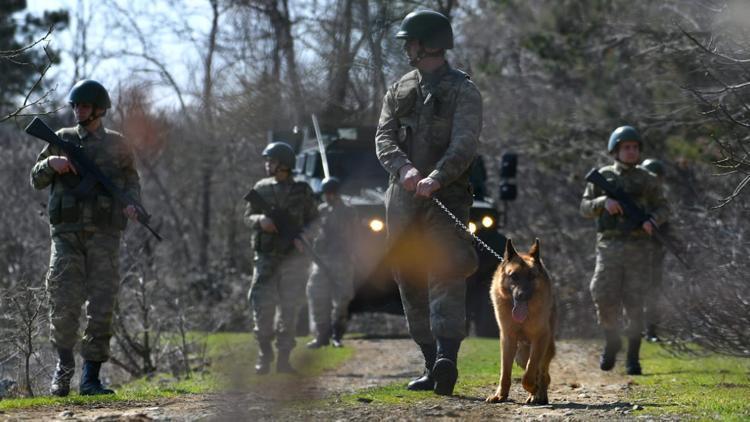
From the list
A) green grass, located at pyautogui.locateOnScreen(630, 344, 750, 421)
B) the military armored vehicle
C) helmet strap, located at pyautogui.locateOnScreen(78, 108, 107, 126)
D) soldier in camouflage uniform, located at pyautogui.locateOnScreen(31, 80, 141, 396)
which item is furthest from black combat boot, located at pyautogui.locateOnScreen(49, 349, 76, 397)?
the military armored vehicle

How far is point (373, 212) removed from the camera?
50.9 feet

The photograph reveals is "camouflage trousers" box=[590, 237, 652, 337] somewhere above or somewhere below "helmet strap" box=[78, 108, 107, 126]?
below

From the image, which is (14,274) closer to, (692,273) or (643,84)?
(692,273)

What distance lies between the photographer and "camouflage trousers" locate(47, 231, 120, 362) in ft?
31.6

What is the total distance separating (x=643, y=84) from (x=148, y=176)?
11405mm

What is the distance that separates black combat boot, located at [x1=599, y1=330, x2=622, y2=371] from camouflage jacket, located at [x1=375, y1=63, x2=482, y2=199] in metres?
3.58

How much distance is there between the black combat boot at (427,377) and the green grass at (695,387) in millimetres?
1411

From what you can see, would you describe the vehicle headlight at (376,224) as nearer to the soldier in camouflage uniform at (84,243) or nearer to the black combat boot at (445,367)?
the soldier in camouflage uniform at (84,243)

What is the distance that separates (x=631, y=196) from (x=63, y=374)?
5423 mm

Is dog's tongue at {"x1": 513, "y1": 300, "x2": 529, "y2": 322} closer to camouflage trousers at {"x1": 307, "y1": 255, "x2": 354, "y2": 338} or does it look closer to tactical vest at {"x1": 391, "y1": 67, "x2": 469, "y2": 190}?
tactical vest at {"x1": 391, "y1": 67, "x2": 469, "y2": 190}

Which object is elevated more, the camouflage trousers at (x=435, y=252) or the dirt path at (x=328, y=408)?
the camouflage trousers at (x=435, y=252)

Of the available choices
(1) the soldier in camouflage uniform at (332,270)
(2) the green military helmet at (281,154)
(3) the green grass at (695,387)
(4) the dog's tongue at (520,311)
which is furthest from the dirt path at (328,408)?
(1) the soldier in camouflage uniform at (332,270)

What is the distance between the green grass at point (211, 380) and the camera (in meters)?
8.73

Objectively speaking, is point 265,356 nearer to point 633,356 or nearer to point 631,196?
point 633,356
